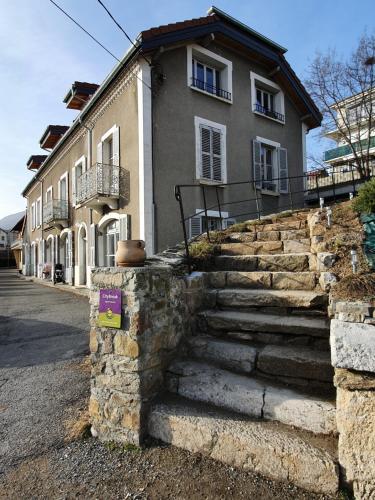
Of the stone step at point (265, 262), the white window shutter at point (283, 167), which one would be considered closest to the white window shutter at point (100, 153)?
the white window shutter at point (283, 167)

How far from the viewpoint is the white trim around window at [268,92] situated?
10.8 m

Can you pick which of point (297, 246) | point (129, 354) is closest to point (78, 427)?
point (129, 354)

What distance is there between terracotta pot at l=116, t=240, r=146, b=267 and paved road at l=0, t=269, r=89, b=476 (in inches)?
58.2

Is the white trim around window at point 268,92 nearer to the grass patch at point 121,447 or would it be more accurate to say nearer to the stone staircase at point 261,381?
the stone staircase at point 261,381

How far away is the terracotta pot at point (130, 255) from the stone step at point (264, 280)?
127 cm

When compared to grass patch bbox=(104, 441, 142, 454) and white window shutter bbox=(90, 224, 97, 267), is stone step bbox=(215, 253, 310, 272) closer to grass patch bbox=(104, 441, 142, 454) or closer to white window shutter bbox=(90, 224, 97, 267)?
grass patch bbox=(104, 441, 142, 454)

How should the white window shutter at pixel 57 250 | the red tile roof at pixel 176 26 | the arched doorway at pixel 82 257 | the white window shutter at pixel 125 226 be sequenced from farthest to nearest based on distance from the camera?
the white window shutter at pixel 57 250, the arched doorway at pixel 82 257, the white window shutter at pixel 125 226, the red tile roof at pixel 176 26

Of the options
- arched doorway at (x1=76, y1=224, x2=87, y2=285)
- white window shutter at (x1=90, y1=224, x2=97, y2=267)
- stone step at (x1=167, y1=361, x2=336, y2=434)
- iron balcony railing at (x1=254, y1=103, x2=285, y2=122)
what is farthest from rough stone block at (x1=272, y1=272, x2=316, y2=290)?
arched doorway at (x1=76, y1=224, x2=87, y2=285)

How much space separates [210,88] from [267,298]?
8605mm

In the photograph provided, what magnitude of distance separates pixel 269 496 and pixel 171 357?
1.27 metres

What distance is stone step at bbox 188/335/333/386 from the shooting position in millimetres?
2334

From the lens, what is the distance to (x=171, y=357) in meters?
2.82

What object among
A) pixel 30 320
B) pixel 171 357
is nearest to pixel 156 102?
pixel 30 320

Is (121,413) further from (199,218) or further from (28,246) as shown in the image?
(28,246)
